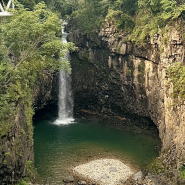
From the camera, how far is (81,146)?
2714 centimetres

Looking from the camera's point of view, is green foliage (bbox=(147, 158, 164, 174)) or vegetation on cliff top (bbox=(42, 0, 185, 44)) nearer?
green foliage (bbox=(147, 158, 164, 174))

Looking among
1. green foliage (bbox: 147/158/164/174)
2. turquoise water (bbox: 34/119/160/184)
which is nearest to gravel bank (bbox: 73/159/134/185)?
turquoise water (bbox: 34/119/160/184)

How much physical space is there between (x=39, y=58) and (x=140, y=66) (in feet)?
42.5

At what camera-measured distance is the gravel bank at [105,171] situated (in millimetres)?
20672

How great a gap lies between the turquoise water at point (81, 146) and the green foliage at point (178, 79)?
6877 mm

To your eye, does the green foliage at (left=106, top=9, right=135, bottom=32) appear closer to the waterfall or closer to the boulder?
the waterfall

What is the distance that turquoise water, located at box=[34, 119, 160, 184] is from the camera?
2284cm

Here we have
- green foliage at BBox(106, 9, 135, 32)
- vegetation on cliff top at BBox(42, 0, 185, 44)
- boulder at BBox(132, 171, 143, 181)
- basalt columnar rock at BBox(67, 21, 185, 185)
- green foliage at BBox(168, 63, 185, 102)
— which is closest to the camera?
boulder at BBox(132, 171, 143, 181)

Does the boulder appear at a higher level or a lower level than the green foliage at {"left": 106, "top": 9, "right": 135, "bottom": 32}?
lower

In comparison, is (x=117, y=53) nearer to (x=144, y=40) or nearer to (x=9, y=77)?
(x=144, y=40)

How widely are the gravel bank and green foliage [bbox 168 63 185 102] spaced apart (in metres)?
7.66

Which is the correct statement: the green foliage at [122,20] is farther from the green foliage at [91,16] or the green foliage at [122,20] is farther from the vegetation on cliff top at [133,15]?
the green foliage at [91,16]

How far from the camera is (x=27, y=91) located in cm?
2017

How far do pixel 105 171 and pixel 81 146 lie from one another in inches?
225
